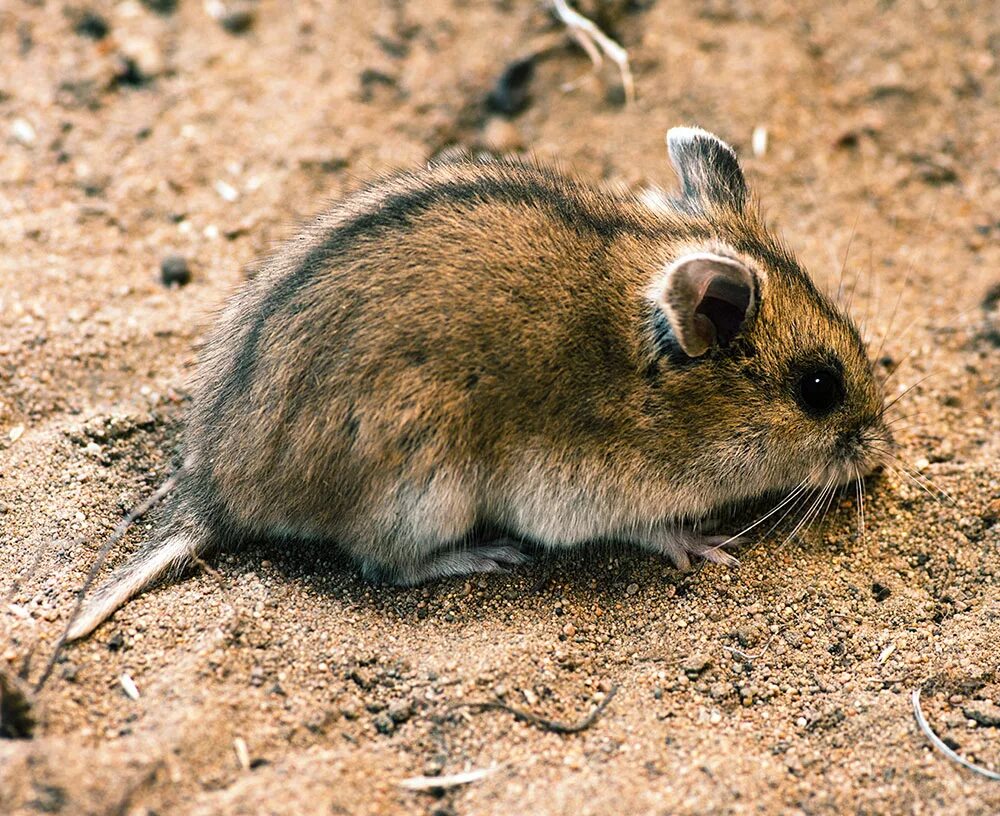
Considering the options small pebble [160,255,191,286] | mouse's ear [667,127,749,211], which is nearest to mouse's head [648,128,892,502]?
mouse's ear [667,127,749,211]

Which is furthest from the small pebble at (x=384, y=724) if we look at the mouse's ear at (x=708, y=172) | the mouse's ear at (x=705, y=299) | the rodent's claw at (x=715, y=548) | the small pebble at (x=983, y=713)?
the mouse's ear at (x=708, y=172)

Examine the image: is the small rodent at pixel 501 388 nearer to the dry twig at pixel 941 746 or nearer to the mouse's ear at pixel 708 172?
the mouse's ear at pixel 708 172

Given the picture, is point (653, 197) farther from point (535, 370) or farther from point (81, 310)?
point (81, 310)

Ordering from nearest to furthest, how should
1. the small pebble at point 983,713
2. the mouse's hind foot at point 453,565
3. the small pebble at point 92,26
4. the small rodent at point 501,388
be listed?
the small pebble at point 983,713, the small rodent at point 501,388, the mouse's hind foot at point 453,565, the small pebble at point 92,26

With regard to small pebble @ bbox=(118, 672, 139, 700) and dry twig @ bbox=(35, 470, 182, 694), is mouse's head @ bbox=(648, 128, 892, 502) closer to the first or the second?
dry twig @ bbox=(35, 470, 182, 694)

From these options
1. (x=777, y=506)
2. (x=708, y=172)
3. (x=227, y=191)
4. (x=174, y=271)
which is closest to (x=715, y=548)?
(x=777, y=506)

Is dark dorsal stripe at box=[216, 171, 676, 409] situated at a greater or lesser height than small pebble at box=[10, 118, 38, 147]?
greater

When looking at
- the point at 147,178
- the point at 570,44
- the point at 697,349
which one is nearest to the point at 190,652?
the point at 697,349
